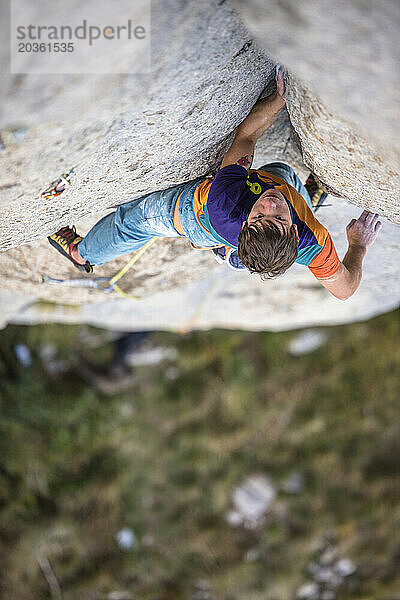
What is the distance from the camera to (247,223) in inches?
45.4

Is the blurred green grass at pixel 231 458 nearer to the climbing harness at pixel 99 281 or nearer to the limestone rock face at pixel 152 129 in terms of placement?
the climbing harness at pixel 99 281

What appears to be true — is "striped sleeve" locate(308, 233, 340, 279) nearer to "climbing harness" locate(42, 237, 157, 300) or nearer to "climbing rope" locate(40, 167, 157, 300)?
"climbing rope" locate(40, 167, 157, 300)

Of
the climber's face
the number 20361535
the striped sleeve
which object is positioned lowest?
the striped sleeve

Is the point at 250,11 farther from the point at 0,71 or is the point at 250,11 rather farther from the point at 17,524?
the point at 17,524

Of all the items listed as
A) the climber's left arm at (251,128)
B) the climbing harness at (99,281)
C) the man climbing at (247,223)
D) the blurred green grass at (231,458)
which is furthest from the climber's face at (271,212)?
the blurred green grass at (231,458)

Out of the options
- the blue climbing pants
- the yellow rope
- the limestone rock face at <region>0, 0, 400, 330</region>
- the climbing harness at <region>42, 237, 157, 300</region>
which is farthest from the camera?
the climbing harness at <region>42, 237, 157, 300</region>

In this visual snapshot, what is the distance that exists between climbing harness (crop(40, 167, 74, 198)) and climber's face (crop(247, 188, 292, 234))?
436 mm

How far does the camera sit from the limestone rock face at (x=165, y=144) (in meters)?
0.90

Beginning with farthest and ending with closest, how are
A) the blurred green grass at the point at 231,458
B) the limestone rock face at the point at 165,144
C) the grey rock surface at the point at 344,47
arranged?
the blurred green grass at the point at 231,458 → the limestone rock face at the point at 165,144 → the grey rock surface at the point at 344,47

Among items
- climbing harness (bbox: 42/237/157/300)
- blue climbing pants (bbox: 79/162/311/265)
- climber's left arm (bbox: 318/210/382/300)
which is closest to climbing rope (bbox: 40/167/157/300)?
climbing harness (bbox: 42/237/157/300)

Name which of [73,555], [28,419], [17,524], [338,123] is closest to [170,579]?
[73,555]

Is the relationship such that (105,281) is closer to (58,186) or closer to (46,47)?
(58,186)

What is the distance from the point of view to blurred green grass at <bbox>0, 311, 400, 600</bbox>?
3.79 metres

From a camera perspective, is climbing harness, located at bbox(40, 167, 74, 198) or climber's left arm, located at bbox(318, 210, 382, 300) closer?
climbing harness, located at bbox(40, 167, 74, 198)
